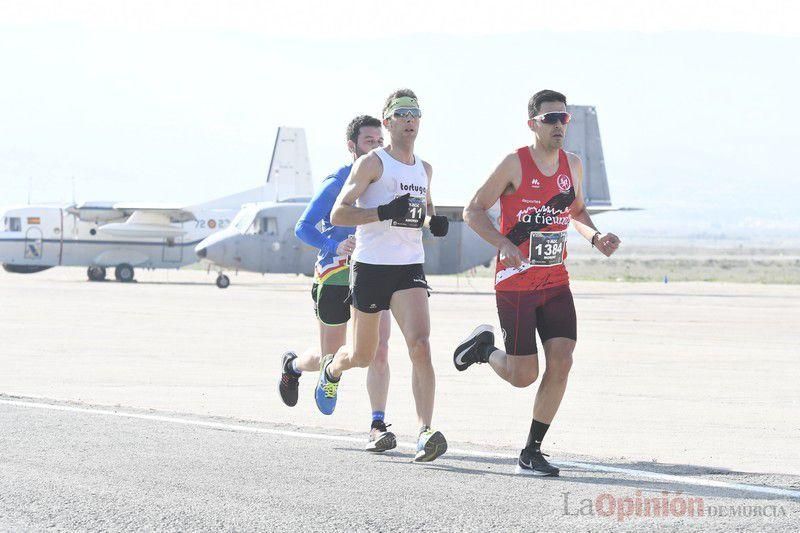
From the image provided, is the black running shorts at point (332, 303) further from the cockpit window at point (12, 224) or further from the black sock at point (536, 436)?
the cockpit window at point (12, 224)

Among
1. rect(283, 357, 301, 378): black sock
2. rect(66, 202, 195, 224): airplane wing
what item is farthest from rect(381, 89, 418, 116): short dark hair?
rect(66, 202, 195, 224): airplane wing

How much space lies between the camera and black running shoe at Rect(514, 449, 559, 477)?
806 centimetres

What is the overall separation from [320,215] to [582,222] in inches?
78.4

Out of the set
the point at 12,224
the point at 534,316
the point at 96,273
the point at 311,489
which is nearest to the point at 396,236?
the point at 534,316

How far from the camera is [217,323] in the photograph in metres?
24.2

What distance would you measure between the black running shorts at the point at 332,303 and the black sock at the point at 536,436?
2.07 m

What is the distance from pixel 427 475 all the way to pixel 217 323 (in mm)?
16507

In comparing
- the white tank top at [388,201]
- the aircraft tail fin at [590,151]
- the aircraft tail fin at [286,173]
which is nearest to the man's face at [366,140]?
the white tank top at [388,201]

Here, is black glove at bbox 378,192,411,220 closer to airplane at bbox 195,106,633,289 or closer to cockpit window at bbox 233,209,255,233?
airplane at bbox 195,106,633,289

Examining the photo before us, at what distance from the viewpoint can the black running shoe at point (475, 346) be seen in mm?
9164

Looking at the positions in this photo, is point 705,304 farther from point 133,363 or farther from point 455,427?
point 455,427

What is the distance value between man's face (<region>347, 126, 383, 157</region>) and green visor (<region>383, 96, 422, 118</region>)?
2.45 ft

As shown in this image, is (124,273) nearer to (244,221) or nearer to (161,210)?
(161,210)

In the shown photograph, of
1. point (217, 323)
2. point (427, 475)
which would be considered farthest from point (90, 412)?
point (217, 323)
